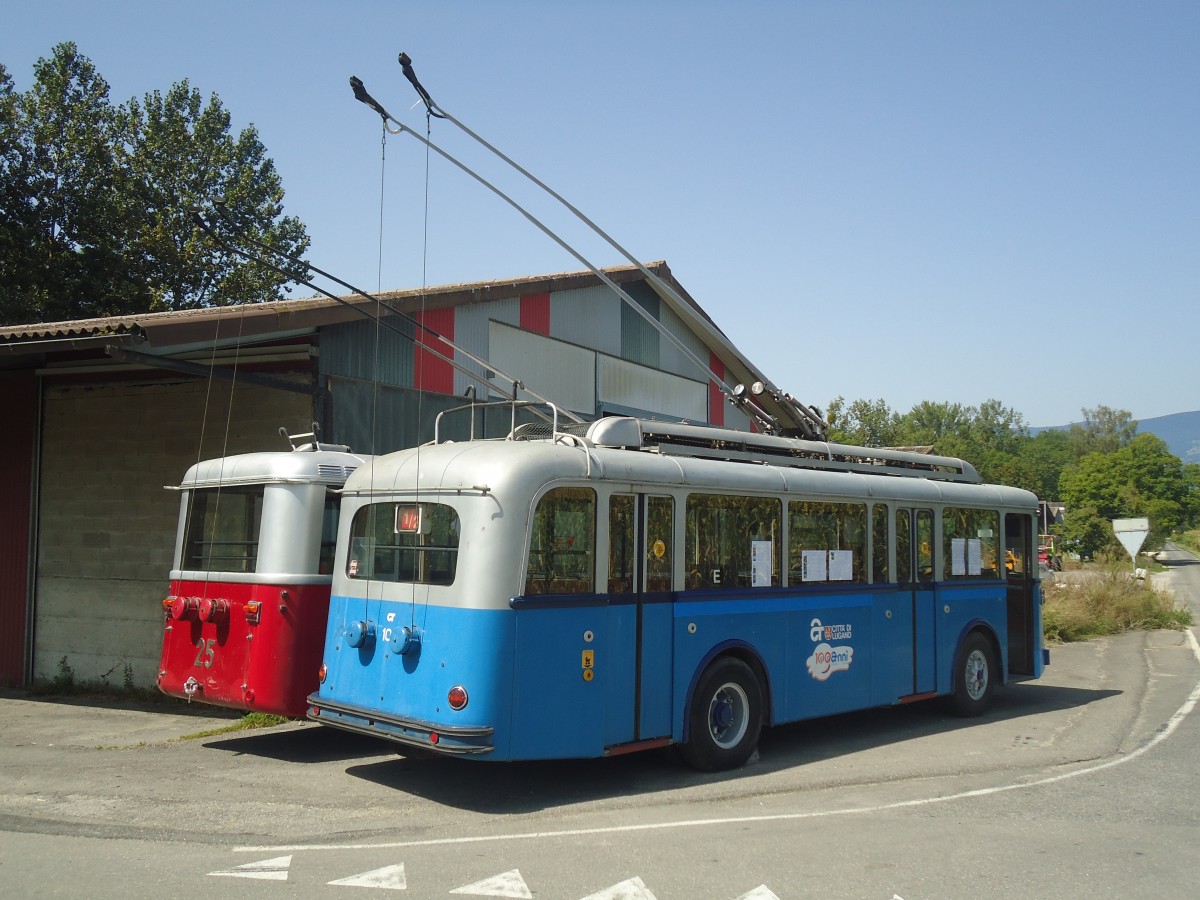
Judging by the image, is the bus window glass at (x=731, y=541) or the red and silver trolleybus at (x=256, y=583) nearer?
the bus window glass at (x=731, y=541)

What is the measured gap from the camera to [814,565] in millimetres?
10148

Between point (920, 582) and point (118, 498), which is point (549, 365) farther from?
point (920, 582)

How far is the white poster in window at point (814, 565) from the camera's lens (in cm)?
1003

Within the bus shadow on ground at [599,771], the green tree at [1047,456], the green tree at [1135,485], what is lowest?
the bus shadow on ground at [599,771]

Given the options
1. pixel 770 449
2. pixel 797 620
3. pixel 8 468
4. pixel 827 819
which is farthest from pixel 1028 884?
pixel 8 468

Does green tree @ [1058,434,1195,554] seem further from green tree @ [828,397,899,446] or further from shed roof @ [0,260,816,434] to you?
shed roof @ [0,260,816,434]

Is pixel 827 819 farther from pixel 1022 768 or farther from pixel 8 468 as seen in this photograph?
pixel 8 468

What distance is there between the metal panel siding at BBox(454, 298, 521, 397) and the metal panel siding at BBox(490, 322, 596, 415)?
0.54 feet

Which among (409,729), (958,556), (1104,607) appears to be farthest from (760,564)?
(1104,607)

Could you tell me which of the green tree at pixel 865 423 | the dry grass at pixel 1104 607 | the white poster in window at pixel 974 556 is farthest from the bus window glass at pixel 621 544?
the green tree at pixel 865 423

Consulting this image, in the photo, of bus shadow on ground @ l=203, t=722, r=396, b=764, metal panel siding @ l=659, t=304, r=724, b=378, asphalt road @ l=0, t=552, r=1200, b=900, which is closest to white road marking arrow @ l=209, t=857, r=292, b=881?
asphalt road @ l=0, t=552, r=1200, b=900

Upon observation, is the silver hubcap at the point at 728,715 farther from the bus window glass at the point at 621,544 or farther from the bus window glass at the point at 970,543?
the bus window glass at the point at 970,543

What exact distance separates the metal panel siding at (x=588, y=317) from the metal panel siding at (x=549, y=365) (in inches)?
8.1

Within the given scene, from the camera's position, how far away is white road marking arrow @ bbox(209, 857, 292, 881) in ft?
19.7
